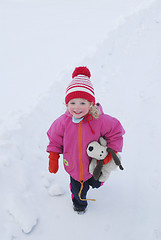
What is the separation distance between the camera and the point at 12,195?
2.24 metres

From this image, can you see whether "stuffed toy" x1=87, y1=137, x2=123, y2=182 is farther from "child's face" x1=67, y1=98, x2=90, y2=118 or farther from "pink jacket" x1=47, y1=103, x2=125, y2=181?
"child's face" x1=67, y1=98, x2=90, y2=118

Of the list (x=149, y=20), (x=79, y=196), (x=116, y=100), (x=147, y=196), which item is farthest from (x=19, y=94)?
(x=149, y=20)

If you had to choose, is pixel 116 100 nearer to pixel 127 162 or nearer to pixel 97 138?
pixel 127 162

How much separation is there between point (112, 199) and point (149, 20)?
18.2 feet

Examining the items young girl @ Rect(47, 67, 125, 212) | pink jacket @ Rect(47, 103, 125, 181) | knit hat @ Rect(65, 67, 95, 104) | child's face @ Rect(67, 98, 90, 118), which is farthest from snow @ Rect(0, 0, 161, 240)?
knit hat @ Rect(65, 67, 95, 104)

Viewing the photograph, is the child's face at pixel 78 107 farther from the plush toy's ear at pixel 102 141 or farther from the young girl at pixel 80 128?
the plush toy's ear at pixel 102 141

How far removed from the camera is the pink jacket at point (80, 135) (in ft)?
5.80

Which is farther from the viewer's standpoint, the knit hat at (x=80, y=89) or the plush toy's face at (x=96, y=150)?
the plush toy's face at (x=96, y=150)

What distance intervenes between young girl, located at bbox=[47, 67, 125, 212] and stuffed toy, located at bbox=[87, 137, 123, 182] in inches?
1.9

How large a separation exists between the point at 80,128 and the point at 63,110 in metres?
1.98

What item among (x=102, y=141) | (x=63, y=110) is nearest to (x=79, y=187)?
(x=102, y=141)

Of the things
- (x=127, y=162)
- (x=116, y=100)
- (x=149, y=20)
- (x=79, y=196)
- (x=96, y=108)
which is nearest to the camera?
(x=96, y=108)

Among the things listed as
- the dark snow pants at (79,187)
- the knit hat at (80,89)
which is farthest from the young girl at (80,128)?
the dark snow pants at (79,187)

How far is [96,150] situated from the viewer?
1.75 metres
